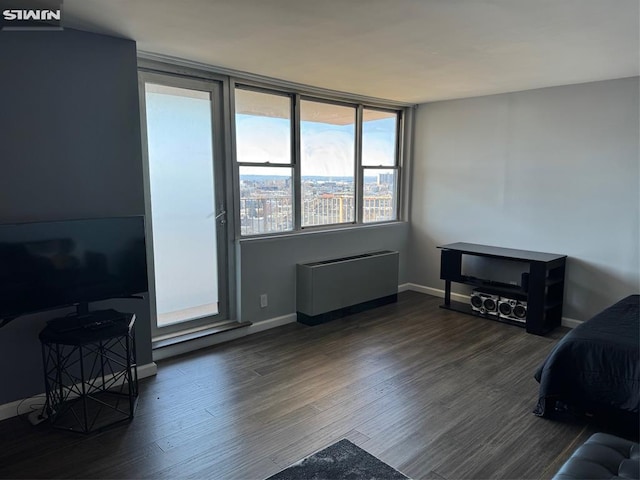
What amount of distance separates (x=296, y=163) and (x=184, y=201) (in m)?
1.29

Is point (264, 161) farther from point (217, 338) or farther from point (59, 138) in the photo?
point (59, 138)

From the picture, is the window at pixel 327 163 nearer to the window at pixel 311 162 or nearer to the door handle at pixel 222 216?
the window at pixel 311 162

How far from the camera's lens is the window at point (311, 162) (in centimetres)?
416

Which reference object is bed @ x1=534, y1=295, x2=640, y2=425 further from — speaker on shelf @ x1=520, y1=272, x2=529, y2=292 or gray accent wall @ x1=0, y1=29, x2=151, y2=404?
gray accent wall @ x1=0, y1=29, x2=151, y2=404

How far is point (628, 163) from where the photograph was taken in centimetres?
397

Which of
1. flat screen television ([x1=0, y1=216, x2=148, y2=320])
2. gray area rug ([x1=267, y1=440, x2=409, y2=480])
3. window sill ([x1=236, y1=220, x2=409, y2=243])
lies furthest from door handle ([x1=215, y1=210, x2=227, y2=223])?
gray area rug ([x1=267, y1=440, x2=409, y2=480])

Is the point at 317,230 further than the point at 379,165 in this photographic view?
No

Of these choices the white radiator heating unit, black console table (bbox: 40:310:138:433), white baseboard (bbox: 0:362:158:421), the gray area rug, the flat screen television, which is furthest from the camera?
A: the white radiator heating unit

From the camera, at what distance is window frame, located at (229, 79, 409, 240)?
159 inches

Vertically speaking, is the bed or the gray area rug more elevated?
the bed

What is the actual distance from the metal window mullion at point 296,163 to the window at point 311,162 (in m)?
0.01

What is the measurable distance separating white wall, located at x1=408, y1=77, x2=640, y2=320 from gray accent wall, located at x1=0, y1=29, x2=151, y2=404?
3.63 meters

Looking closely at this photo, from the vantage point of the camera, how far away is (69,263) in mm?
2637

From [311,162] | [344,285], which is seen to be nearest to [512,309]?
[344,285]
